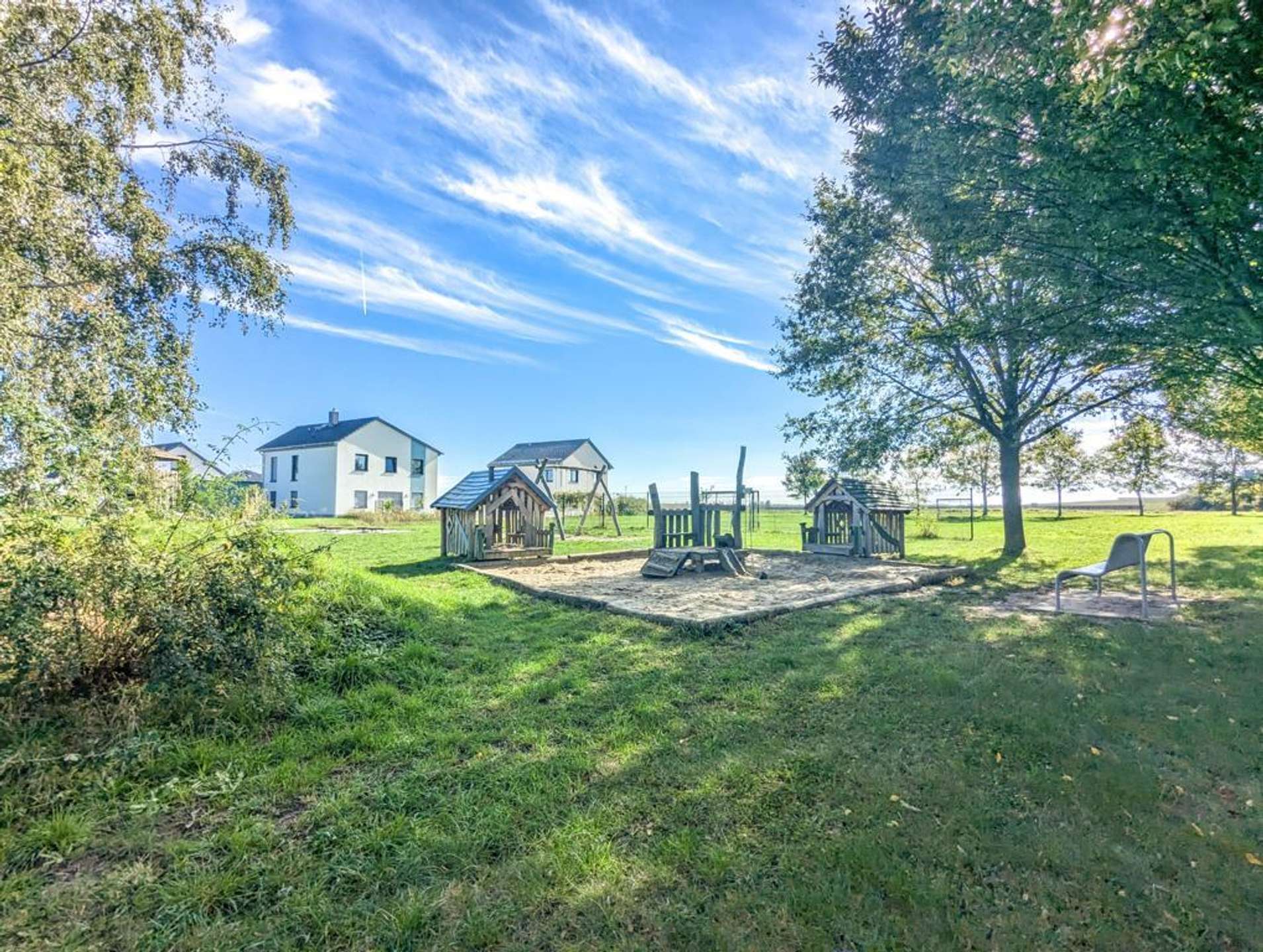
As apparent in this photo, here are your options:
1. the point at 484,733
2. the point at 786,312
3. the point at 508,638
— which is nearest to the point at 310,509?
the point at 786,312

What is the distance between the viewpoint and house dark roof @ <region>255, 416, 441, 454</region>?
36.0m

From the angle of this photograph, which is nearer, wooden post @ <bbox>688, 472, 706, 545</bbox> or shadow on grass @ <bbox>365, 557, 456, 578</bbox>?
shadow on grass @ <bbox>365, 557, 456, 578</bbox>

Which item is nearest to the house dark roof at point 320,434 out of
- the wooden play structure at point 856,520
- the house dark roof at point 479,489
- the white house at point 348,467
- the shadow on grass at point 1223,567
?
the white house at point 348,467

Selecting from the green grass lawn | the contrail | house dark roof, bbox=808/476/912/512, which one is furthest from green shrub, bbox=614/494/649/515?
the green grass lawn

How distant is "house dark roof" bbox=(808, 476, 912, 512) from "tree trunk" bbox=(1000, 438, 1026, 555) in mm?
2519

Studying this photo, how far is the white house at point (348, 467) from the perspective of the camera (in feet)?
115

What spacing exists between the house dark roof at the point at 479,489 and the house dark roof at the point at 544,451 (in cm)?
2842

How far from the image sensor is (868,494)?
14031 millimetres

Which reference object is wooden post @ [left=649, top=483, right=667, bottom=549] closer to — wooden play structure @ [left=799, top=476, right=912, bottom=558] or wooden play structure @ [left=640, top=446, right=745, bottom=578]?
wooden play structure @ [left=640, top=446, right=745, bottom=578]

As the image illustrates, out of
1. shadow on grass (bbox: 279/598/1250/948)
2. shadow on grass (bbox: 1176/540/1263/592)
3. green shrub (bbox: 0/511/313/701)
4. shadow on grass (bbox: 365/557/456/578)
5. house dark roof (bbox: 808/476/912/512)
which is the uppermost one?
house dark roof (bbox: 808/476/912/512)

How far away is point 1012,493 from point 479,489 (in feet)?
44.1

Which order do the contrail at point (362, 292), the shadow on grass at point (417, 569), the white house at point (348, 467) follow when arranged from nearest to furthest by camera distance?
the contrail at point (362, 292)
the shadow on grass at point (417, 569)
the white house at point (348, 467)

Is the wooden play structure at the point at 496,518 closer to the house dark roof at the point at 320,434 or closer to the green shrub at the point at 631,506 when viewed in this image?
the green shrub at the point at 631,506

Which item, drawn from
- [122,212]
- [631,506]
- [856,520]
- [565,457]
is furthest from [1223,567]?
[565,457]
